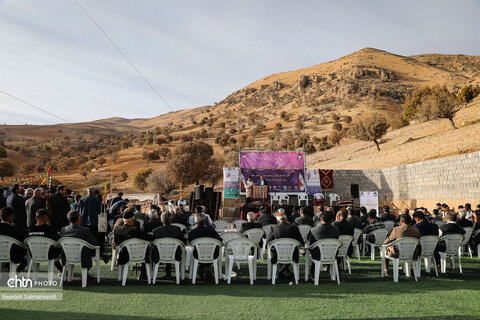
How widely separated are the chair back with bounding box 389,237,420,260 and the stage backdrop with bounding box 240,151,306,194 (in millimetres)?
12466

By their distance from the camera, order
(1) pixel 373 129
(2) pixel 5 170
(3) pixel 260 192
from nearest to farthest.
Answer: (3) pixel 260 192 → (1) pixel 373 129 → (2) pixel 5 170

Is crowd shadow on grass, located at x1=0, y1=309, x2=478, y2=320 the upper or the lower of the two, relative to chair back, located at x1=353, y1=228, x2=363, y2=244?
lower

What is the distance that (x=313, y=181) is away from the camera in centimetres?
1953

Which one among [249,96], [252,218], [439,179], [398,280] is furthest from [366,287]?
[249,96]

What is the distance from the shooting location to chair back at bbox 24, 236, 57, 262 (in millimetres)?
5475

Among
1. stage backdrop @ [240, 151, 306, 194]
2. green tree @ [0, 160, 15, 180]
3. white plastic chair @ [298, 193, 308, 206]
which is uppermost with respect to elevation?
green tree @ [0, 160, 15, 180]

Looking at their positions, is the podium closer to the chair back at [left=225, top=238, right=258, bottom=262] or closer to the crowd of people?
the crowd of people

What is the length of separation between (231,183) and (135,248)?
503 inches

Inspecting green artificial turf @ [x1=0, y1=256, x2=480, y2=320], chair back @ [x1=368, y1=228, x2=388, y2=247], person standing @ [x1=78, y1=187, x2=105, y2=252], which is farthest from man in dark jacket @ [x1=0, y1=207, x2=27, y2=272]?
chair back @ [x1=368, y1=228, x2=388, y2=247]

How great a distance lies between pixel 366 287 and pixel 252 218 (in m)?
2.65

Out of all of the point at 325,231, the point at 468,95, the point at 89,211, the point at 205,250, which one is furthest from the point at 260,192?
the point at 468,95

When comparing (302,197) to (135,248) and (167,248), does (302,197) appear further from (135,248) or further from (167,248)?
(135,248)

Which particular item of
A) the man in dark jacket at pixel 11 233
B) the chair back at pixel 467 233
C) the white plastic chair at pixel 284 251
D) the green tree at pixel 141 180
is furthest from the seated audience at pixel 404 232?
the green tree at pixel 141 180

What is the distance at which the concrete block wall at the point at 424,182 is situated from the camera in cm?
1520
